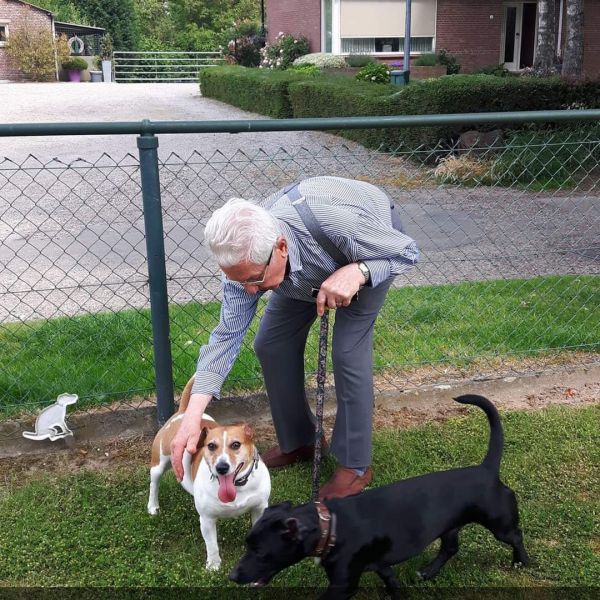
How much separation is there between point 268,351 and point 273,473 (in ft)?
2.01

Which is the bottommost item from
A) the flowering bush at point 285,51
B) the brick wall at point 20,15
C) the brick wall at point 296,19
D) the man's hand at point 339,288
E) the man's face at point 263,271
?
the man's hand at point 339,288

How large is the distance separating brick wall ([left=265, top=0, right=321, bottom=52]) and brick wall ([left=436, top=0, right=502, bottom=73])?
4.24 meters

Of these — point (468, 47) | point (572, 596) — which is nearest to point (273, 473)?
point (572, 596)

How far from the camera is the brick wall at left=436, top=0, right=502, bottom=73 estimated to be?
25125mm

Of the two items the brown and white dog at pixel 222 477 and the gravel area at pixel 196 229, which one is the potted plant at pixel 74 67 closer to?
the gravel area at pixel 196 229

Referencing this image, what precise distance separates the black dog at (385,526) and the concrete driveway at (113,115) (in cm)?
759

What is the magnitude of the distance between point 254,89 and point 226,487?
1763 centimetres

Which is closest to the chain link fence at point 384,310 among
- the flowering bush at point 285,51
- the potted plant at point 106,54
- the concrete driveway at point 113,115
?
the concrete driveway at point 113,115

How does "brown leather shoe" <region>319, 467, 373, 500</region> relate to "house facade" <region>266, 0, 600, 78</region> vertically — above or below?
below

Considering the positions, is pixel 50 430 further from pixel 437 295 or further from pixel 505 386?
pixel 437 295


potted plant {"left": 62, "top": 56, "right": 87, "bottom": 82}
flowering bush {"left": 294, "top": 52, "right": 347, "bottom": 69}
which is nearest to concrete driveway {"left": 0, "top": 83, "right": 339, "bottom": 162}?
flowering bush {"left": 294, "top": 52, "right": 347, "bottom": 69}

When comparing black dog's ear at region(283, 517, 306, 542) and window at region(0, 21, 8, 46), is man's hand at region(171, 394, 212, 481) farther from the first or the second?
window at region(0, 21, 8, 46)

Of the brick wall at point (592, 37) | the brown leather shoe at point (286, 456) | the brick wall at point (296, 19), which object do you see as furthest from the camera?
the brick wall at point (296, 19)

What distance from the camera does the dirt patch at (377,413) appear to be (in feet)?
11.5
